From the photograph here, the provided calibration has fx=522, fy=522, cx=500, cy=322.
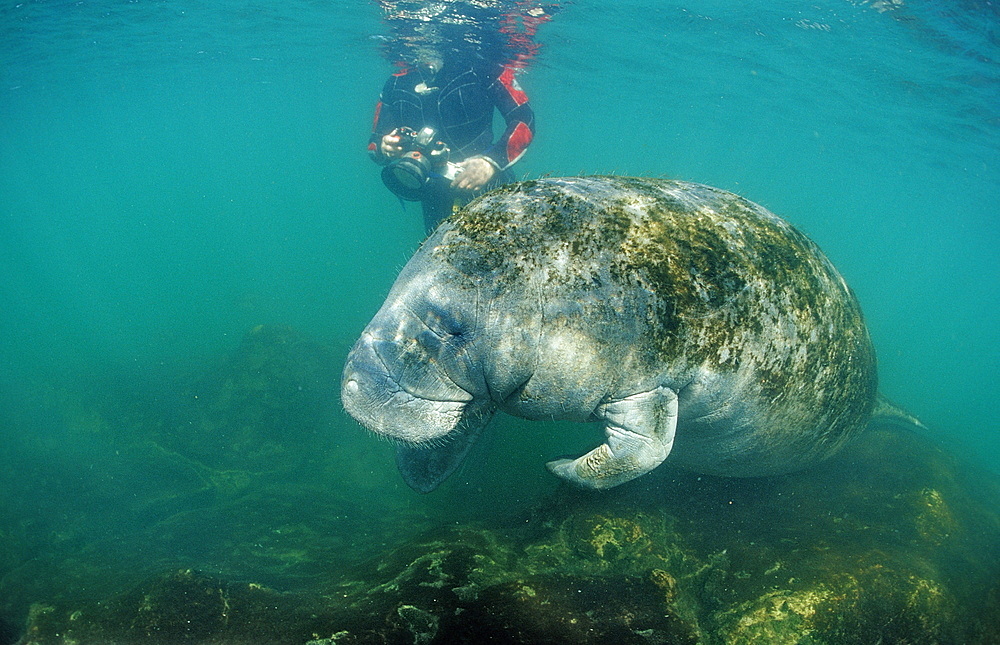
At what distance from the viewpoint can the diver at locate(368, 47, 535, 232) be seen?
6328 mm

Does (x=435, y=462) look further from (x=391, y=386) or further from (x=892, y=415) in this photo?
(x=892, y=415)

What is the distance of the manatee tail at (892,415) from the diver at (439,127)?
4828 millimetres

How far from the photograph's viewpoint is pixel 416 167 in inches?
216

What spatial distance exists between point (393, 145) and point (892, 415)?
6808 mm

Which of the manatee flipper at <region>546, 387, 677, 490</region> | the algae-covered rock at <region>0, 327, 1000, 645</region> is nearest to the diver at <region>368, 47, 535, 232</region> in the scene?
the algae-covered rock at <region>0, 327, 1000, 645</region>

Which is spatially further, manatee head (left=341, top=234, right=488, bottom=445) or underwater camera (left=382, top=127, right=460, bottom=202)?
underwater camera (left=382, top=127, right=460, bottom=202)

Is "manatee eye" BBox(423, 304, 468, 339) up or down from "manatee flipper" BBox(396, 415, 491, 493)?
up

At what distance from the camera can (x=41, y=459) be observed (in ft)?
25.6

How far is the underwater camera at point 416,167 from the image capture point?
548cm

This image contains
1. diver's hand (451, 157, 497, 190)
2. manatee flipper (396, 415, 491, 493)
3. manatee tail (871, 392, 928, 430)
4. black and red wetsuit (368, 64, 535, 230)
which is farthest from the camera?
black and red wetsuit (368, 64, 535, 230)

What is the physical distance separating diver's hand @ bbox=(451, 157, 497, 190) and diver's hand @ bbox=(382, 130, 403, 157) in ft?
9.58

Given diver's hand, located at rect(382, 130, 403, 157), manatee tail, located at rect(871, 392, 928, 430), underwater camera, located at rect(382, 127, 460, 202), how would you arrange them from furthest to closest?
diver's hand, located at rect(382, 130, 403, 157) < underwater camera, located at rect(382, 127, 460, 202) < manatee tail, located at rect(871, 392, 928, 430)

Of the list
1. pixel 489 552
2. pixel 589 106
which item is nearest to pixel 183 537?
pixel 489 552

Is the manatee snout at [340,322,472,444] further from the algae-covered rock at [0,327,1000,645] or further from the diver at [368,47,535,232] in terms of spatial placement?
the diver at [368,47,535,232]
